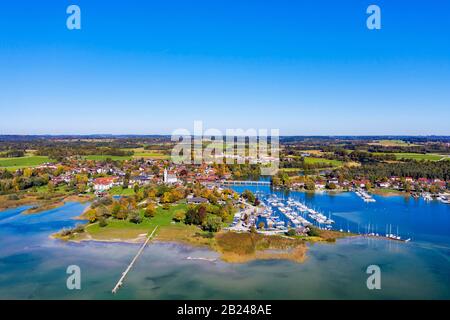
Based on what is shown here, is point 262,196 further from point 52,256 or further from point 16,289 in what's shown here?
point 16,289

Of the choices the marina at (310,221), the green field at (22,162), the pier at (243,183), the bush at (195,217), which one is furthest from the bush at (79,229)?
the green field at (22,162)

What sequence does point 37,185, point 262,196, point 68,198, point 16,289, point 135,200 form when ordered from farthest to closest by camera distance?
point 37,185, point 262,196, point 68,198, point 135,200, point 16,289

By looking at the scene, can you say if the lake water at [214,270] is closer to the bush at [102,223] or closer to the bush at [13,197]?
the bush at [102,223]

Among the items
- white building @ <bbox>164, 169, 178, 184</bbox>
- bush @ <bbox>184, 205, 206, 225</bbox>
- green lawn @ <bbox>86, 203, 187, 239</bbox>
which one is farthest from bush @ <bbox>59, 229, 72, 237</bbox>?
white building @ <bbox>164, 169, 178, 184</bbox>

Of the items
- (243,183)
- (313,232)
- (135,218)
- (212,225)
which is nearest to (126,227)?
(135,218)

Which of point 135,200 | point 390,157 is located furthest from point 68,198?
point 390,157

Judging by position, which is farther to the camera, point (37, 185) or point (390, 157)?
point (390, 157)
